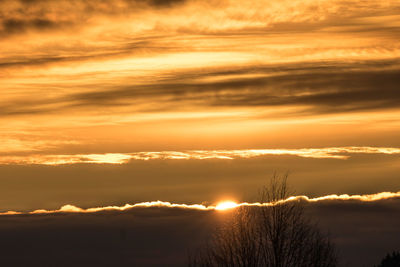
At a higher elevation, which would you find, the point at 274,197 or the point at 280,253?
the point at 274,197

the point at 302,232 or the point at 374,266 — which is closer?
the point at 302,232

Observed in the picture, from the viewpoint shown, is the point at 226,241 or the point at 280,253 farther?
Answer: the point at 226,241

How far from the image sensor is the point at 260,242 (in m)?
53.3

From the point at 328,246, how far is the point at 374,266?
101ft

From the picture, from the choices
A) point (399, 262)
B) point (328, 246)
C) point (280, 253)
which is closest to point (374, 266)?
point (399, 262)

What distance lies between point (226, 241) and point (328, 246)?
6.83 metres

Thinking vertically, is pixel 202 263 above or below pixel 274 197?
below

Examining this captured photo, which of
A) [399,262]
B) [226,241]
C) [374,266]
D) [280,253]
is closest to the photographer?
[280,253]

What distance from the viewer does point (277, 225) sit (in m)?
53.5

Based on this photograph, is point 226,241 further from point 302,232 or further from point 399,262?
point 399,262

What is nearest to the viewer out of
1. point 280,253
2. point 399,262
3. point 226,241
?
point 280,253

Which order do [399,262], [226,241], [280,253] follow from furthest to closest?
[399,262] < [226,241] < [280,253]

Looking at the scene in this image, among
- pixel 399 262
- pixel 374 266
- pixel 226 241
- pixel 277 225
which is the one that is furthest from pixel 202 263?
pixel 374 266

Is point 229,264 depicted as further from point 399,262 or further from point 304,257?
point 399,262
